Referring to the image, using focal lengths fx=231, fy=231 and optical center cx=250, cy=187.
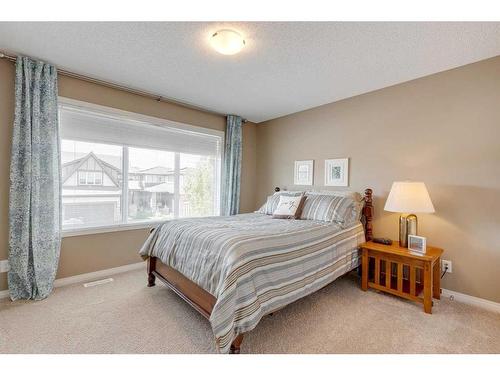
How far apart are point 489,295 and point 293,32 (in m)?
2.92

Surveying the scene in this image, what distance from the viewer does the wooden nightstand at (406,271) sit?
80.7 inches

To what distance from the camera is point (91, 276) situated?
2.73 m

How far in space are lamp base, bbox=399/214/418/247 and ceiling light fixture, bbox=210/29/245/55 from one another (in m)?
2.32

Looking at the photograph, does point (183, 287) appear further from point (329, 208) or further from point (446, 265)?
point (446, 265)

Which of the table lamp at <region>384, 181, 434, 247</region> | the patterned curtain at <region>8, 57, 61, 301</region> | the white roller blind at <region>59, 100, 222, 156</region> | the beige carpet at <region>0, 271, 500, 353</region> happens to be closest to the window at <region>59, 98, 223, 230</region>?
the white roller blind at <region>59, 100, 222, 156</region>

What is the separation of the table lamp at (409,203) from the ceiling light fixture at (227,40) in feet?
6.55

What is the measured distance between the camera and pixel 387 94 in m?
2.79

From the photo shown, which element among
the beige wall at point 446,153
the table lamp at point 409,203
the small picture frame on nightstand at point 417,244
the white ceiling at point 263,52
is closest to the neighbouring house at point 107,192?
the white ceiling at point 263,52

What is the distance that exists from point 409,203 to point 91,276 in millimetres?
3555

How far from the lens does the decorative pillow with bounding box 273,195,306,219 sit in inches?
112

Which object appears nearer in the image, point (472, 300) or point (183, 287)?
point (183, 287)

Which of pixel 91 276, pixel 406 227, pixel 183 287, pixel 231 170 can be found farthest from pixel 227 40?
pixel 91 276

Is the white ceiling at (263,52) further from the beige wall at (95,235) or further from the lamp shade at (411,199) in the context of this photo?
the lamp shade at (411,199)
